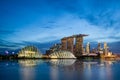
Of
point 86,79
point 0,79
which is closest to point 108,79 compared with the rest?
point 86,79

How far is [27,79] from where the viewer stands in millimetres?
37625

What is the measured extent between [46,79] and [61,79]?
8.48ft

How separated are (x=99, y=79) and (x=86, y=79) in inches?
97.6

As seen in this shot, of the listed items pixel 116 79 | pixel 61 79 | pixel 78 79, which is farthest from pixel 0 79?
pixel 116 79

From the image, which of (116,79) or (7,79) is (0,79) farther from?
(116,79)

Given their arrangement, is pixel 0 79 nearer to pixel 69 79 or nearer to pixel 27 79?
pixel 27 79

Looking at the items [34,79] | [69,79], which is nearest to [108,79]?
[69,79]

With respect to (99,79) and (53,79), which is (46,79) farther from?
(99,79)

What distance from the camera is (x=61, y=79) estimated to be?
1489 inches

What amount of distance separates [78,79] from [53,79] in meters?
4.25

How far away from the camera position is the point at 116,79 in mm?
39688

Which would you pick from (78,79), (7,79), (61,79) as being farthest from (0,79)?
(78,79)

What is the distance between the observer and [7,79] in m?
38.6

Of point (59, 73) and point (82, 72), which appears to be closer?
point (59, 73)
